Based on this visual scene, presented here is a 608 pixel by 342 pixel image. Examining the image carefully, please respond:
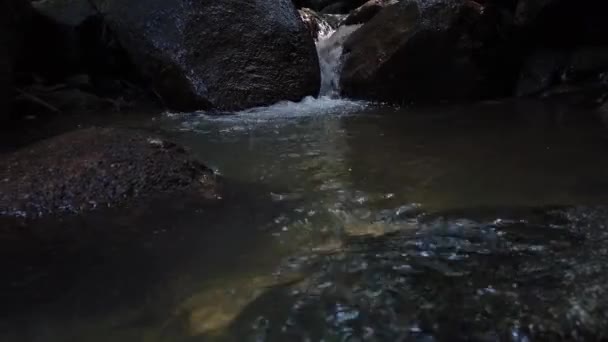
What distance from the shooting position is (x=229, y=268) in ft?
8.91

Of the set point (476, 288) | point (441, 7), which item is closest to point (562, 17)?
point (441, 7)

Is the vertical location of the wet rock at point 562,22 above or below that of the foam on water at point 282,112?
above

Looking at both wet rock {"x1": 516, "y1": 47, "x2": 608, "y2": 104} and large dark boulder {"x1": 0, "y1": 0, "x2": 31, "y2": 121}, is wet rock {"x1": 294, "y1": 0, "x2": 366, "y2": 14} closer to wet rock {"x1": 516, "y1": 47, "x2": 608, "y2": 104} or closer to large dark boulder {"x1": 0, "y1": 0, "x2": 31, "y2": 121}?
wet rock {"x1": 516, "y1": 47, "x2": 608, "y2": 104}

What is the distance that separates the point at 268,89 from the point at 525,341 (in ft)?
18.3

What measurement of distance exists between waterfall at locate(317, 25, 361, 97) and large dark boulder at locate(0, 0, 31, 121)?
3623 millimetres

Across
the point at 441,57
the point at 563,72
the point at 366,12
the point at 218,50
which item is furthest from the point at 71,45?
the point at 563,72

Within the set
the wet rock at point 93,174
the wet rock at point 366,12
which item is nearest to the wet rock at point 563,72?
the wet rock at point 366,12

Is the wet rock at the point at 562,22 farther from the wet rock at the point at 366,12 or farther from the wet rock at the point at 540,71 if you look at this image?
the wet rock at the point at 366,12

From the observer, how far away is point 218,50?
7.25 m

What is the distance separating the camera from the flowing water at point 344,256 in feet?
6.97

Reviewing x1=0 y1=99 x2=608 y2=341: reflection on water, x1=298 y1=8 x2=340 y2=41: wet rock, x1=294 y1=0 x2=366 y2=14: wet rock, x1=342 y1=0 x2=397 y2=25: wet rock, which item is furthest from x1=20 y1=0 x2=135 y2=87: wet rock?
x1=294 y1=0 x2=366 y2=14: wet rock

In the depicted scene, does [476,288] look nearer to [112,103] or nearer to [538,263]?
[538,263]

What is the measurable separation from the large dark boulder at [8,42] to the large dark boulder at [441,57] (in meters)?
4.09

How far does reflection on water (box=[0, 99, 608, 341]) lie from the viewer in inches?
83.5
